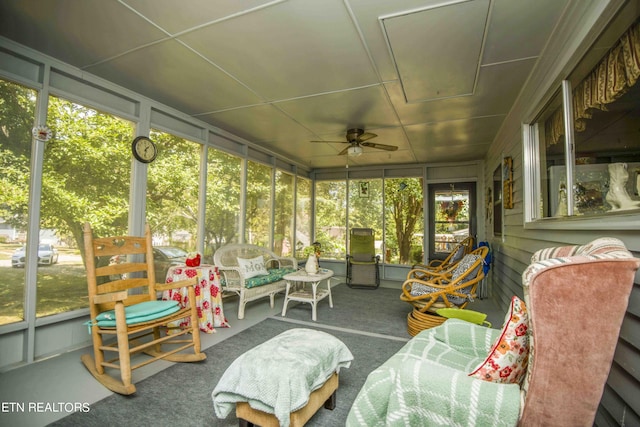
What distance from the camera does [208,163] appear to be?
4.31 metres

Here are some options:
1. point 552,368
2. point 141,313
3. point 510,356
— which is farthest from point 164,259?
point 552,368

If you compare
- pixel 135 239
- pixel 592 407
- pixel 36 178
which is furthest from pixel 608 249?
pixel 36 178

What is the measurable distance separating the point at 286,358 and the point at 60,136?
2885 millimetres

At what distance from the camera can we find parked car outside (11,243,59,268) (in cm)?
243

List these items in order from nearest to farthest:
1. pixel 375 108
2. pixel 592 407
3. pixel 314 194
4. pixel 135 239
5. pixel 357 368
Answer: pixel 592 407 → pixel 357 368 → pixel 135 239 → pixel 375 108 → pixel 314 194

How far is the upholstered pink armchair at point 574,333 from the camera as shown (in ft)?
2.97

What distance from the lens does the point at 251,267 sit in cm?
404

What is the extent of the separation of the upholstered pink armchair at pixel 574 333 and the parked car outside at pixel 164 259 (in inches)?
146

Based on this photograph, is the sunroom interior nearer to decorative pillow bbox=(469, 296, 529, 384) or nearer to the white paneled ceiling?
the white paneled ceiling

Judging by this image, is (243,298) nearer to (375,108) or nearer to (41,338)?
(41,338)

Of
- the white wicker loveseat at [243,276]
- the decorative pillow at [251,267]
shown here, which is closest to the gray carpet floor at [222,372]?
the white wicker loveseat at [243,276]

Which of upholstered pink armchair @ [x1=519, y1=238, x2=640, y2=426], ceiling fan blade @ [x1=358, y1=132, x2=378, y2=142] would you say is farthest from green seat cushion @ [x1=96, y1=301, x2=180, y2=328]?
ceiling fan blade @ [x1=358, y1=132, x2=378, y2=142]

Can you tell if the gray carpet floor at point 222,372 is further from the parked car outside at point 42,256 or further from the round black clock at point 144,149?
the round black clock at point 144,149

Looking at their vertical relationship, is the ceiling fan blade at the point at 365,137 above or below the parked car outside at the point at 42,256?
above
